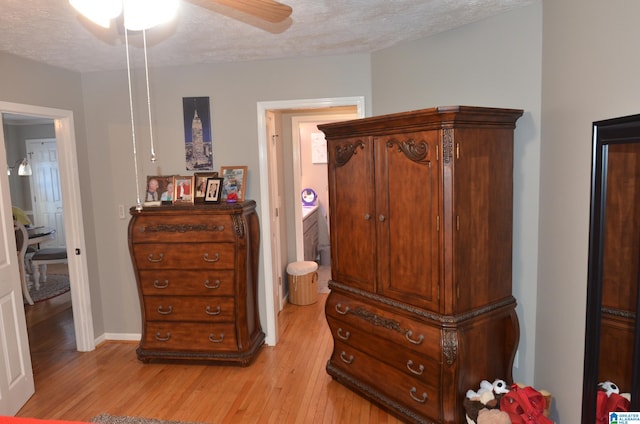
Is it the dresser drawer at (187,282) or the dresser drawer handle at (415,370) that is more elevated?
the dresser drawer at (187,282)

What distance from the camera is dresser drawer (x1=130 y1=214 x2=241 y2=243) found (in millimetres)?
3357

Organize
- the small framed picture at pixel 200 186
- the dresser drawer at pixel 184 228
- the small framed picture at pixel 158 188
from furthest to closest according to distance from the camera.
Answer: the small framed picture at pixel 158 188
the small framed picture at pixel 200 186
the dresser drawer at pixel 184 228

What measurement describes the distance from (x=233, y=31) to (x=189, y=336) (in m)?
2.32

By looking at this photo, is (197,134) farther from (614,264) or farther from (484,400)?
(614,264)

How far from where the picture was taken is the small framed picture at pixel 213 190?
11.6 ft

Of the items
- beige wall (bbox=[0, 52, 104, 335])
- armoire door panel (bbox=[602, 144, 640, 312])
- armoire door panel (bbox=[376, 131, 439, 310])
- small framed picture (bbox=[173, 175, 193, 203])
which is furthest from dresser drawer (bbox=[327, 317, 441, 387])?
beige wall (bbox=[0, 52, 104, 335])

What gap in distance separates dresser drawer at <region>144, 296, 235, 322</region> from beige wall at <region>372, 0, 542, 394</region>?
210 centimetres

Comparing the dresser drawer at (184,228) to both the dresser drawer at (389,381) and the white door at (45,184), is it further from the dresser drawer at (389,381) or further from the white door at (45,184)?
the white door at (45,184)

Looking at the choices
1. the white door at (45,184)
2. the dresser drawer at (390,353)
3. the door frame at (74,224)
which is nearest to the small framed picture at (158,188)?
the door frame at (74,224)

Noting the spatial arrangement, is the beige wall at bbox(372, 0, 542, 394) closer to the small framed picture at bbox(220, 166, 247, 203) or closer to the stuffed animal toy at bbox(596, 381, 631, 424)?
the stuffed animal toy at bbox(596, 381, 631, 424)

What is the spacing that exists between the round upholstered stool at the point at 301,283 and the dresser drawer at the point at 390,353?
1743 mm

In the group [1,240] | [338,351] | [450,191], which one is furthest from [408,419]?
A: [1,240]

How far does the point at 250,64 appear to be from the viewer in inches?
142

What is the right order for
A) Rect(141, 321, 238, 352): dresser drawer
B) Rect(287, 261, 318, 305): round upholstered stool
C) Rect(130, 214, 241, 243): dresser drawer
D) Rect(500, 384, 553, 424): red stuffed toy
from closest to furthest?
Rect(500, 384, 553, 424): red stuffed toy
Rect(130, 214, 241, 243): dresser drawer
Rect(141, 321, 238, 352): dresser drawer
Rect(287, 261, 318, 305): round upholstered stool
